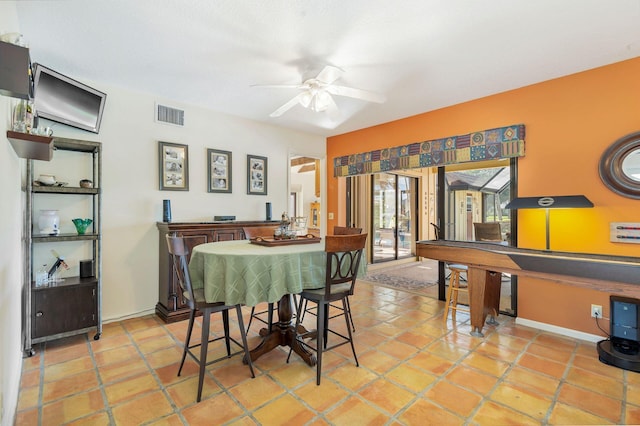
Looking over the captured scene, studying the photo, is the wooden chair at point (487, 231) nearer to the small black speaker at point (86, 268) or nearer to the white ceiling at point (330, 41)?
the white ceiling at point (330, 41)

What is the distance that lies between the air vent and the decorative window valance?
9.06 ft

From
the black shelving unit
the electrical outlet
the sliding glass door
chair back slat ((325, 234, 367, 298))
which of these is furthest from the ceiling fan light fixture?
the sliding glass door

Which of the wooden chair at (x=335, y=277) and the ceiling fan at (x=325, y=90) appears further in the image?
the ceiling fan at (x=325, y=90)

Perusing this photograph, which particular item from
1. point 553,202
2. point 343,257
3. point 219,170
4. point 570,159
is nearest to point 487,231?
point 553,202

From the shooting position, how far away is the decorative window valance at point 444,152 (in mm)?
3469

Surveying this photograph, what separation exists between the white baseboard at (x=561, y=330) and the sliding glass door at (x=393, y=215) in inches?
128

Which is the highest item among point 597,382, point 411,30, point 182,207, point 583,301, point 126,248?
point 411,30

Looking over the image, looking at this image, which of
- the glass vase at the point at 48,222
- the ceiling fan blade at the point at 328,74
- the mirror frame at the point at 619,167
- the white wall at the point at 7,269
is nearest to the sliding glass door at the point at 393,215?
the ceiling fan blade at the point at 328,74

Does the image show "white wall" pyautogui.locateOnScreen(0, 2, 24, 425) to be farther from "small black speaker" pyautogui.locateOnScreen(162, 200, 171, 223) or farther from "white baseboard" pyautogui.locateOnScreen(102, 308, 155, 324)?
"small black speaker" pyautogui.locateOnScreen(162, 200, 171, 223)

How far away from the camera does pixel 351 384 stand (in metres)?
2.19

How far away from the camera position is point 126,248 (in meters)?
3.53

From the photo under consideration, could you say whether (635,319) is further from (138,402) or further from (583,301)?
(138,402)

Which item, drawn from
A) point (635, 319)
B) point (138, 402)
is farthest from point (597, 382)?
point (138, 402)

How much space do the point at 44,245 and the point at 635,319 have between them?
535 cm
